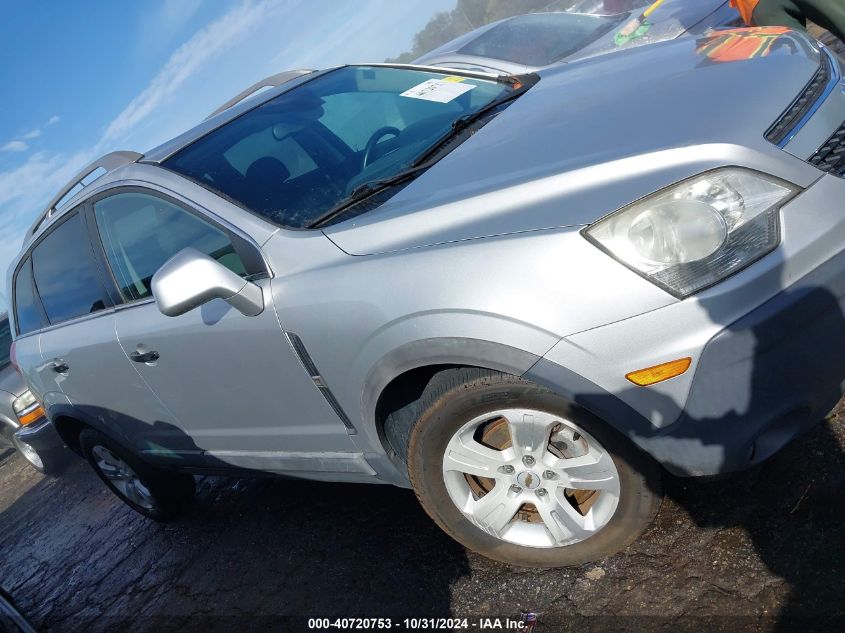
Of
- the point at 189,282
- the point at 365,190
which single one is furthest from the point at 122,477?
the point at 365,190

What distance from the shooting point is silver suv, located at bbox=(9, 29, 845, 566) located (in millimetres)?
1845

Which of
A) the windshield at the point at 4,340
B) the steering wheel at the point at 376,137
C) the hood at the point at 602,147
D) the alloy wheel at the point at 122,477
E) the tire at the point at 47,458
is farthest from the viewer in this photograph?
the windshield at the point at 4,340

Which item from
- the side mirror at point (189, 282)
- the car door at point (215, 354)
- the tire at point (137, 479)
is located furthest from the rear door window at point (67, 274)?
the side mirror at point (189, 282)

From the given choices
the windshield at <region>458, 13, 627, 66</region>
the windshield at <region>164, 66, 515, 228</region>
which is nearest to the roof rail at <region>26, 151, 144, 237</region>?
the windshield at <region>164, 66, 515, 228</region>

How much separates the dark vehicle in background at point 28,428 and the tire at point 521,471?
506 cm

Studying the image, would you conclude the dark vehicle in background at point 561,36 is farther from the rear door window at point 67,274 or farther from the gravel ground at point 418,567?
the gravel ground at point 418,567

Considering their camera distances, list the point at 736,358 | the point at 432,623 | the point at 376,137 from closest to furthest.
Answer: the point at 736,358, the point at 432,623, the point at 376,137

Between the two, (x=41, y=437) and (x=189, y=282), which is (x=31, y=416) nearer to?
(x=41, y=437)

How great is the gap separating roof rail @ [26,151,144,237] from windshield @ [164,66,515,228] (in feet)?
1.48

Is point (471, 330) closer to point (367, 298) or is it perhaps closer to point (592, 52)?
point (367, 298)

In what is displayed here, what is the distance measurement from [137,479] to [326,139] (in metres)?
2.35

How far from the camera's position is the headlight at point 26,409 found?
6465 millimetres

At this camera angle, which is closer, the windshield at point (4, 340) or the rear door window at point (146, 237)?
the rear door window at point (146, 237)

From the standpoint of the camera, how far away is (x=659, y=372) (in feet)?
6.06
